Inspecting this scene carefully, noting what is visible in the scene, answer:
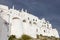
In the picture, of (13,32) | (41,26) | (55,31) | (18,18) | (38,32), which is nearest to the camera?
(13,32)

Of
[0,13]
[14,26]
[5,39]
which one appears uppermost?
[0,13]

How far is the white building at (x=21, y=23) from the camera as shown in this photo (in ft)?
170

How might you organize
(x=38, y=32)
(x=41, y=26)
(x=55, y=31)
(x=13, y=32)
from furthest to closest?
(x=55, y=31)
(x=41, y=26)
(x=38, y=32)
(x=13, y=32)

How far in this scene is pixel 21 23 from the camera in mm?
54250

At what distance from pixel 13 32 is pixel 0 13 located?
786cm

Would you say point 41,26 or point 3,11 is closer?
point 3,11

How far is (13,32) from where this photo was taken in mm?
50531

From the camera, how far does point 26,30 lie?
5500cm

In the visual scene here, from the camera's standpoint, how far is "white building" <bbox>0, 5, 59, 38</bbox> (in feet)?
170

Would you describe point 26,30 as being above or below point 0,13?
below

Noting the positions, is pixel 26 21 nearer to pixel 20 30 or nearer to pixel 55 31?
pixel 20 30

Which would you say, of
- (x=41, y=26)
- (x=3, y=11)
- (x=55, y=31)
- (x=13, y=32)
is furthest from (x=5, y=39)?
(x=55, y=31)

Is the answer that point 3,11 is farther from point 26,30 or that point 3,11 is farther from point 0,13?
point 26,30

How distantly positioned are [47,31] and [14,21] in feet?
51.4
